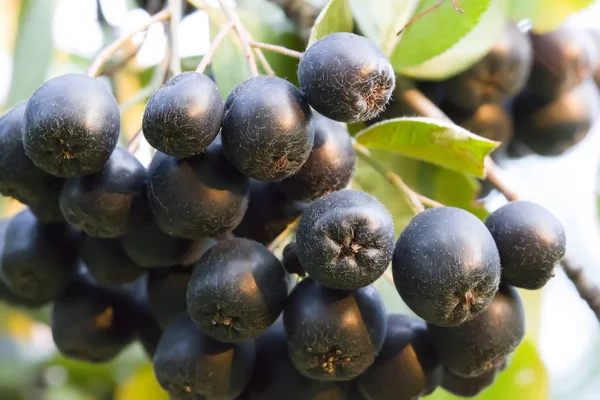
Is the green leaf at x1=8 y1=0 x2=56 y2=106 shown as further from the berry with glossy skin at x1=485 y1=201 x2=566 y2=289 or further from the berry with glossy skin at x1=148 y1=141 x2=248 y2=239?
the berry with glossy skin at x1=485 y1=201 x2=566 y2=289

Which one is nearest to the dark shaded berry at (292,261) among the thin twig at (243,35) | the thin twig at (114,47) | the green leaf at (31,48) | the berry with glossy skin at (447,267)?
the berry with glossy skin at (447,267)

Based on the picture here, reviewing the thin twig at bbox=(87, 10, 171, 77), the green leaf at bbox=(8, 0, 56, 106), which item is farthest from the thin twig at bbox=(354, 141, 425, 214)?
the green leaf at bbox=(8, 0, 56, 106)

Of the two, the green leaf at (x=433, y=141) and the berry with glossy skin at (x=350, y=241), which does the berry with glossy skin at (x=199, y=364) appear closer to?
the berry with glossy skin at (x=350, y=241)

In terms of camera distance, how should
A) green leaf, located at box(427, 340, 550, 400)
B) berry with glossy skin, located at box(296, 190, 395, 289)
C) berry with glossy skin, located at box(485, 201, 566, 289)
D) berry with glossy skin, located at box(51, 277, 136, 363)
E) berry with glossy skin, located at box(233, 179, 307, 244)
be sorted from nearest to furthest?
berry with glossy skin, located at box(296, 190, 395, 289) < berry with glossy skin, located at box(485, 201, 566, 289) < berry with glossy skin, located at box(233, 179, 307, 244) < berry with glossy skin, located at box(51, 277, 136, 363) < green leaf, located at box(427, 340, 550, 400)

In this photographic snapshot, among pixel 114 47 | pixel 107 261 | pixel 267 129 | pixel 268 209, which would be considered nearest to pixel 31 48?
pixel 114 47

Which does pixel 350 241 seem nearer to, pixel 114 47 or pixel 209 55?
pixel 209 55

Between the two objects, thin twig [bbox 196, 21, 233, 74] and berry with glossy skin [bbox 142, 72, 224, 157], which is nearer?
berry with glossy skin [bbox 142, 72, 224, 157]
